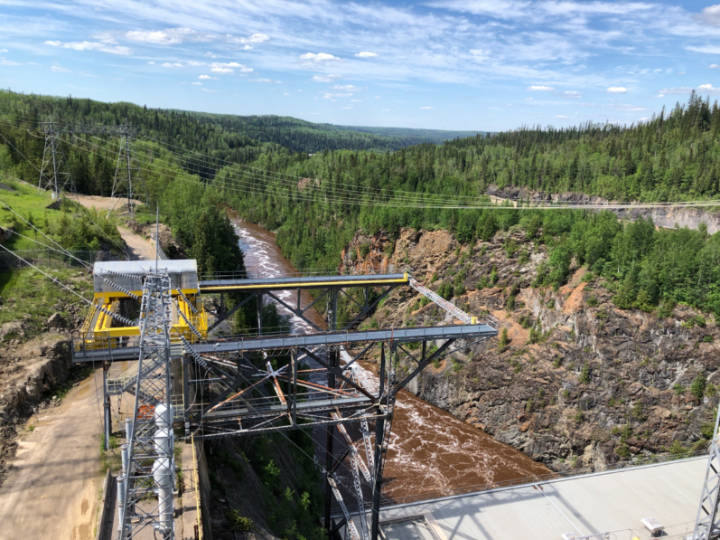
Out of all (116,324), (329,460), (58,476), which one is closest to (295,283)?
(116,324)

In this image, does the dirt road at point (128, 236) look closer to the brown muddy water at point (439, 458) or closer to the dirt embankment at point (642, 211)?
the brown muddy water at point (439, 458)

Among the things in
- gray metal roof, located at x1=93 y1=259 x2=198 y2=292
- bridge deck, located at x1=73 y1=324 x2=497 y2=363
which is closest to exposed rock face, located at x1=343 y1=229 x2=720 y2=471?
bridge deck, located at x1=73 y1=324 x2=497 y2=363

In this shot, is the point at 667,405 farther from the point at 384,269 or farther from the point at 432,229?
the point at 384,269

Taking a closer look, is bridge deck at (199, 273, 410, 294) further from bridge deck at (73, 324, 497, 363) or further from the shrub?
the shrub

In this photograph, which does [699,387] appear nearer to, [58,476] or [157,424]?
[157,424]

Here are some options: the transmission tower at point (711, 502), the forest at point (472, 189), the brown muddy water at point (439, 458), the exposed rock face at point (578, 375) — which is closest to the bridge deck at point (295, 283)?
the brown muddy water at point (439, 458)

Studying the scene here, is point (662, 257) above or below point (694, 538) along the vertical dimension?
above

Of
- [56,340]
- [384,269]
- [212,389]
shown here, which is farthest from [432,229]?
[56,340]

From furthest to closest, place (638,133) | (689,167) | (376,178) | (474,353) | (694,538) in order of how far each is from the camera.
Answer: (376,178)
(638,133)
(689,167)
(474,353)
(694,538)
